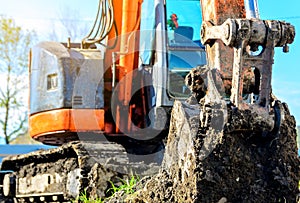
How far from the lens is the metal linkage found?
3045mm

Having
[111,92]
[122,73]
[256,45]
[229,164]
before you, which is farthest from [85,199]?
[256,45]

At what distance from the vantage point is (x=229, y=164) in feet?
9.90

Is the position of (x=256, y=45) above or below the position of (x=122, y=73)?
below

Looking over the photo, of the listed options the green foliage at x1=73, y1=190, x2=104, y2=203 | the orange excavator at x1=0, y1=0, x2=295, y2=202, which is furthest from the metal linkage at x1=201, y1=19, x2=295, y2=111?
the green foliage at x1=73, y1=190, x2=104, y2=203

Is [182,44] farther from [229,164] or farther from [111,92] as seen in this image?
[229,164]

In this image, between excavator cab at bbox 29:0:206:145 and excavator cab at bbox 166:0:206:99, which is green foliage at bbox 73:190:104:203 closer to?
excavator cab at bbox 29:0:206:145

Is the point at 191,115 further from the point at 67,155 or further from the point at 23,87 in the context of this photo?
the point at 23,87

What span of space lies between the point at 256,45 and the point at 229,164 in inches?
22.9

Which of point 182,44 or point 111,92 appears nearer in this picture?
point 182,44

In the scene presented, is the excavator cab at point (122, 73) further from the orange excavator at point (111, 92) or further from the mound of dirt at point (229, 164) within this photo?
the mound of dirt at point (229, 164)

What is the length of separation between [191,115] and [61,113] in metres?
2.68

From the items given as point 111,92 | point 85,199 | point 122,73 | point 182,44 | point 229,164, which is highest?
point 182,44

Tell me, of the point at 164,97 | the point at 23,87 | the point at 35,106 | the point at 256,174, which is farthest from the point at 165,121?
the point at 23,87

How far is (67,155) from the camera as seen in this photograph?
567 cm
